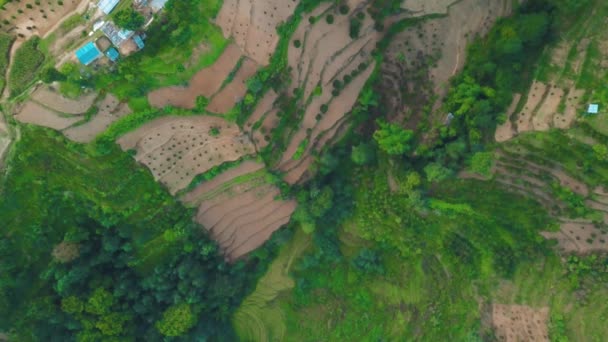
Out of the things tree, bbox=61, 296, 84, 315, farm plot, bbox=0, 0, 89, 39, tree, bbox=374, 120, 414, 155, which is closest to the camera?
farm plot, bbox=0, 0, 89, 39

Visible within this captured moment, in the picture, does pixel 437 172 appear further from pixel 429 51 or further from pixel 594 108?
pixel 594 108

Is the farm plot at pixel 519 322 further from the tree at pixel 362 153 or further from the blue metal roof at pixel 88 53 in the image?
the blue metal roof at pixel 88 53

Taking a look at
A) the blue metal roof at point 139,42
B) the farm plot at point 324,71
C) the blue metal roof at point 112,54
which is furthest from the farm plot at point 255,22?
the blue metal roof at point 112,54

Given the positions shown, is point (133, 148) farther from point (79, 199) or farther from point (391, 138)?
point (391, 138)

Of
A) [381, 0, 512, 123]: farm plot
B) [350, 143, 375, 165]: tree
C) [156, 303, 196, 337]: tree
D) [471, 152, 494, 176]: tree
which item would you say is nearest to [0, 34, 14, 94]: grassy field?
[156, 303, 196, 337]: tree

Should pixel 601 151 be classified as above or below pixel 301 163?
below

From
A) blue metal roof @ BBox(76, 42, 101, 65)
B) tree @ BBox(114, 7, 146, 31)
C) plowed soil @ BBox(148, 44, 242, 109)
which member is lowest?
plowed soil @ BBox(148, 44, 242, 109)

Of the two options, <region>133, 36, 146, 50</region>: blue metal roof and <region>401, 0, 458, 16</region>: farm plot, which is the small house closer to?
<region>401, 0, 458, 16</region>: farm plot

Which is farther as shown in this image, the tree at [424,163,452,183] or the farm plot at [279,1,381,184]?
the farm plot at [279,1,381,184]

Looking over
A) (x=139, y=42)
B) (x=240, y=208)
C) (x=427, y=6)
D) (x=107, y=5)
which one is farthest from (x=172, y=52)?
(x=427, y=6)
